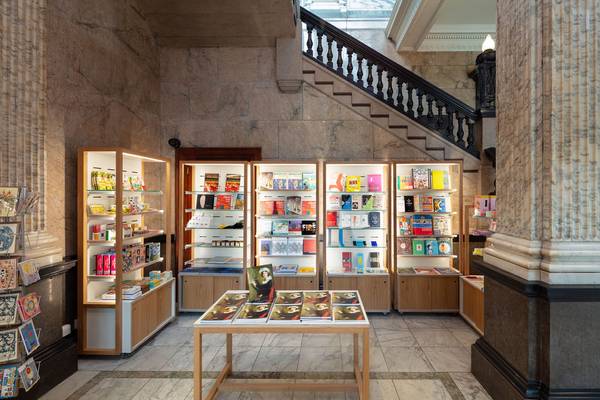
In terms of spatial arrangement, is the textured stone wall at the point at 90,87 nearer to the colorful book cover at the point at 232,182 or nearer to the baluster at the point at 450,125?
the colorful book cover at the point at 232,182

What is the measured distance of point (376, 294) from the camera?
16.4 feet

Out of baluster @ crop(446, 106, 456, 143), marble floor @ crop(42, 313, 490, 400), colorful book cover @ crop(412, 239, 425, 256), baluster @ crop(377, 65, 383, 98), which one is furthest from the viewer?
baluster @ crop(377, 65, 383, 98)

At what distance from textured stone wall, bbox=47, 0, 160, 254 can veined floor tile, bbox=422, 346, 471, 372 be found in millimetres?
4135

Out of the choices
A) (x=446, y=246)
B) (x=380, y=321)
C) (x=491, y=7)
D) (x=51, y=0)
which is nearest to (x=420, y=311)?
(x=380, y=321)

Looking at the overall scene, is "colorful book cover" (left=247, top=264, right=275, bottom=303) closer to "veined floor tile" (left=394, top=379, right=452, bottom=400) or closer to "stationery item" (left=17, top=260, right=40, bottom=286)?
"veined floor tile" (left=394, top=379, right=452, bottom=400)

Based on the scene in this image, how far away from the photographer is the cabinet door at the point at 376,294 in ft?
16.3

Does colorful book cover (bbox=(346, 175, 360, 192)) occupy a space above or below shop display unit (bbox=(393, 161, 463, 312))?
above

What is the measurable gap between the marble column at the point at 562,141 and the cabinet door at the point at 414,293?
2.58 metres

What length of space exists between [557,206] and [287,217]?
3529 mm

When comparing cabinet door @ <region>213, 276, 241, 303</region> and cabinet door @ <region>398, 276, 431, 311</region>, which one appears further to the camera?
cabinet door @ <region>213, 276, 241, 303</region>

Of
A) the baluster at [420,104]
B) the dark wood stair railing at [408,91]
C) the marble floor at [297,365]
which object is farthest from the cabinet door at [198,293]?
the baluster at [420,104]

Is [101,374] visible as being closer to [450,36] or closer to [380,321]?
[380,321]

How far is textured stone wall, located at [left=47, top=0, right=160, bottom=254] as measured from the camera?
3.54 meters

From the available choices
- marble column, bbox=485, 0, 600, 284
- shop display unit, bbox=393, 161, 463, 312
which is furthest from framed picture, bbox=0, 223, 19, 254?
shop display unit, bbox=393, 161, 463, 312
